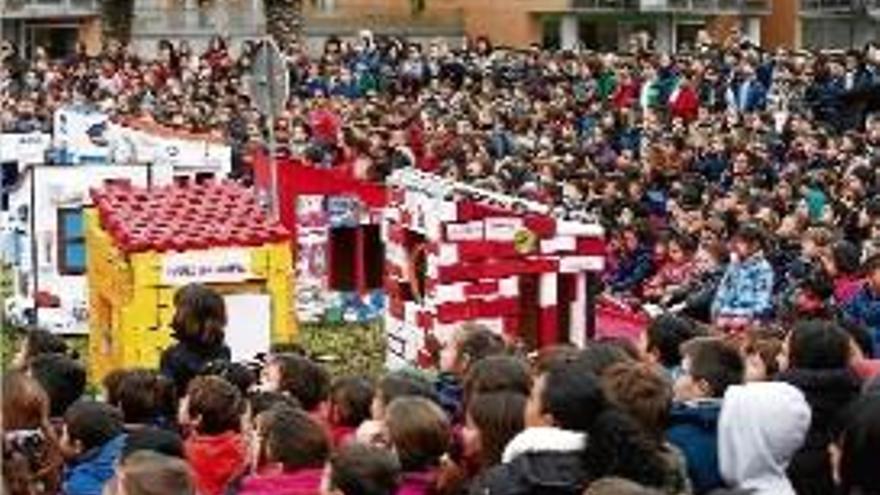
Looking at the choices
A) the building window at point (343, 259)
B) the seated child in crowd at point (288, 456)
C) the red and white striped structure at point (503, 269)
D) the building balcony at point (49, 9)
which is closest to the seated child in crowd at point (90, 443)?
the seated child in crowd at point (288, 456)

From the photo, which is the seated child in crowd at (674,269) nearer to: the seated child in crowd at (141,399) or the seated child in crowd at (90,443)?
the seated child in crowd at (141,399)

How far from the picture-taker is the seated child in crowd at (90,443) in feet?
30.9

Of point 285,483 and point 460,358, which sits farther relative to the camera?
point 460,358

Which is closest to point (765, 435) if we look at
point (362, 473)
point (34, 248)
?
point (362, 473)

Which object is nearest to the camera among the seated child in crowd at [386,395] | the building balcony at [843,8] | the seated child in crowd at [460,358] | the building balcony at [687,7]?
the seated child in crowd at [386,395]

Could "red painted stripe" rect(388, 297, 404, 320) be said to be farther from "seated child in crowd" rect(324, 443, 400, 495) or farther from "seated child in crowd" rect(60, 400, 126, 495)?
"seated child in crowd" rect(324, 443, 400, 495)

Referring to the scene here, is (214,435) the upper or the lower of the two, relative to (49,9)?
lower

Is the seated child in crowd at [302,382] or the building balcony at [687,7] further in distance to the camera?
the building balcony at [687,7]

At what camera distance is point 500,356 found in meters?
9.76

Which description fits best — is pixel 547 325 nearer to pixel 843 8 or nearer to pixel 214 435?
pixel 214 435

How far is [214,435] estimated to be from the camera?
380 inches

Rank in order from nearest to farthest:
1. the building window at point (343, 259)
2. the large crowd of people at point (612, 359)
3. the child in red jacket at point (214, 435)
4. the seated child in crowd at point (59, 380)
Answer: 1. the large crowd of people at point (612, 359)
2. the child in red jacket at point (214, 435)
3. the seated child in crowd at point (59, 380)
4. the building window at point (343, 259)

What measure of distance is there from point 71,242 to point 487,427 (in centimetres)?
1388

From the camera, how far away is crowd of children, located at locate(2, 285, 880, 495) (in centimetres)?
817
